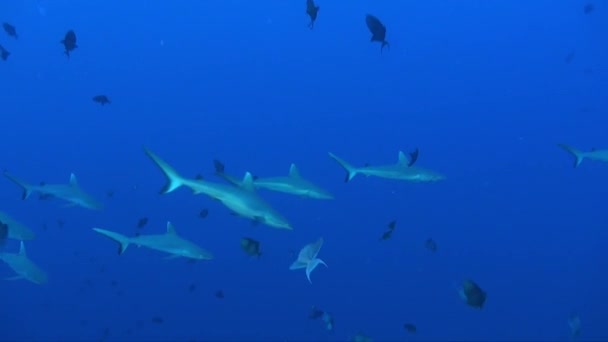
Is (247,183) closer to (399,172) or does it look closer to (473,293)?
(399,172)

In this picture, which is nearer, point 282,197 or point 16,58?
point 282,197

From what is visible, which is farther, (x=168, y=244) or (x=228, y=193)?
(x=168, y=244)

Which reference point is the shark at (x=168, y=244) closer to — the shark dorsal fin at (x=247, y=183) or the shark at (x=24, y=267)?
the shark dorsal fin at (x=247, y=183)

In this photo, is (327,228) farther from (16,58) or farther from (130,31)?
(16,58)

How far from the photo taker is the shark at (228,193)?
3.96 m

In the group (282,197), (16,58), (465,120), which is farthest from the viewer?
(465,120)

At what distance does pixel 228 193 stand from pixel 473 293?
7.54 ft

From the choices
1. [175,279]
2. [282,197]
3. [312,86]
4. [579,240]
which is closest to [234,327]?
[175,279]

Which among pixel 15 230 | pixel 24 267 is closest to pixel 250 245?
pixel 15 230

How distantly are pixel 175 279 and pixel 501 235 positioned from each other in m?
11.5

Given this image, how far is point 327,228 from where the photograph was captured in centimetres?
2025

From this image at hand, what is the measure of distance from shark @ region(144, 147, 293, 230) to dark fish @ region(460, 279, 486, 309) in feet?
6.11

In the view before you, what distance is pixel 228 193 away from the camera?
4008mm

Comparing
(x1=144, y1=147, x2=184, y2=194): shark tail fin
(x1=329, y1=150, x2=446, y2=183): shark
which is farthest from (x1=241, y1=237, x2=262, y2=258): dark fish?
(x1=144, y1=147, x2=184, y2=194): shark tail fin
